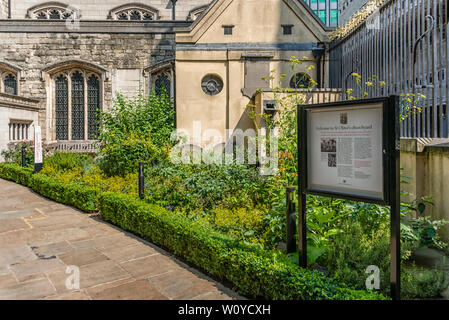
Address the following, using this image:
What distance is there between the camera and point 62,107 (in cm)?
1839

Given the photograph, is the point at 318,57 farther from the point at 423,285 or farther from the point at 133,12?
the point at 133,12

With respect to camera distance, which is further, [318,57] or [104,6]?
[104,6]

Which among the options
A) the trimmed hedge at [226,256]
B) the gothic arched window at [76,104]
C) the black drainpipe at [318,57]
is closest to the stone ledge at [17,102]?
the gothic arched window at [76,104]

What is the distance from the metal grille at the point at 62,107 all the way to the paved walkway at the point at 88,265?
478 inches

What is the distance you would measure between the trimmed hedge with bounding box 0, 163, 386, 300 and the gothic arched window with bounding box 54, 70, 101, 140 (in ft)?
40.1

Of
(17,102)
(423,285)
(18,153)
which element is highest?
(17,102)

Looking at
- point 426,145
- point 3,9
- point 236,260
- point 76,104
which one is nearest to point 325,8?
point 3,9

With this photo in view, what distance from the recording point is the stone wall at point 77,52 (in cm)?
1762

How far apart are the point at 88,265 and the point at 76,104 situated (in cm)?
1561

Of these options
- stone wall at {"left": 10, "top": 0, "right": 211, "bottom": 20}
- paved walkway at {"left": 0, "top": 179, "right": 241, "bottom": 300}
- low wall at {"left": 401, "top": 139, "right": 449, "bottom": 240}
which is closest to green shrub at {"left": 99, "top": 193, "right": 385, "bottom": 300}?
paved walkway at {"left": 0, "top": 179, "right": 241, "bottom": 300}

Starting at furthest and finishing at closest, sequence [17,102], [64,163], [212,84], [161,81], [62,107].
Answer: [62,107] < [161,81] < [17,102] < [212,84] < [64,163]

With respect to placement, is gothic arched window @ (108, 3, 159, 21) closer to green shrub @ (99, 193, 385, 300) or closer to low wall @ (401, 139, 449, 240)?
green shrub @ (99, 193, 385, 300)

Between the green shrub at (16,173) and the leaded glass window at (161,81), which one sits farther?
the leaded glass window at (161,81)

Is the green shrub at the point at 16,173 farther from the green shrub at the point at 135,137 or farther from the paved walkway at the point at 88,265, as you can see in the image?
the paved walkway at the point at 88,265
